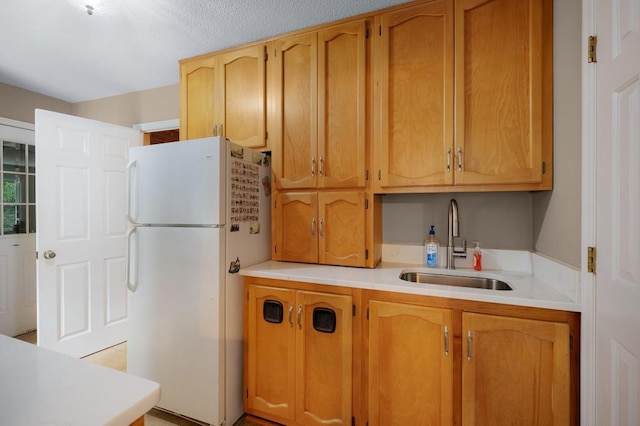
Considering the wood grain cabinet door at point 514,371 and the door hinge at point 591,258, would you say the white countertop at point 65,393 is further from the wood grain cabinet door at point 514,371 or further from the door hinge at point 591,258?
the door hinge at point 591,258

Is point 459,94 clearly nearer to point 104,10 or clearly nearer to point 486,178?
point 486,178

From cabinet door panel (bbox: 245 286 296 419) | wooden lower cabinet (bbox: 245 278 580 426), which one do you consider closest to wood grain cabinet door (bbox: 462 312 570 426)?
wooden lower cabinet (bbox: 245 278 580 426)

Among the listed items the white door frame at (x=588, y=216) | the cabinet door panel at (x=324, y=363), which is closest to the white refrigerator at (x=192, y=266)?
the cabinet door panel at (x=324, y=363)

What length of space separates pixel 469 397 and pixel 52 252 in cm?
298

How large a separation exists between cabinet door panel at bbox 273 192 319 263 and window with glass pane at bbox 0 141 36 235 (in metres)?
2.70

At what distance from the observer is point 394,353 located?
4.71 ft

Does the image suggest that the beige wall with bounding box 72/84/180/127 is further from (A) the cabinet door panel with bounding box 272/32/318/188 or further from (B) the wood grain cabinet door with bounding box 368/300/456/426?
(B) the wood grain cabinet door with bounding box 368/300/456/426

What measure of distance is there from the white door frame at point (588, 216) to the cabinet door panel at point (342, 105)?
98 cm

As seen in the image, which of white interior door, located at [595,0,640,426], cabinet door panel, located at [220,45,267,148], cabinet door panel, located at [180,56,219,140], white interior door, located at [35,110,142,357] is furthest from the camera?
white interior door, located at [35,110,142,357]

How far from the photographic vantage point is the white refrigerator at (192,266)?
1.65 m

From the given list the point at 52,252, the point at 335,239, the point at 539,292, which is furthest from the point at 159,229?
the point at 539,292

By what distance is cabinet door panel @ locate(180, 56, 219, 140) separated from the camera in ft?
7.22

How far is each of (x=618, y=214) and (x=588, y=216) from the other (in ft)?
0.49

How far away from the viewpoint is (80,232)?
2496 millimetres
